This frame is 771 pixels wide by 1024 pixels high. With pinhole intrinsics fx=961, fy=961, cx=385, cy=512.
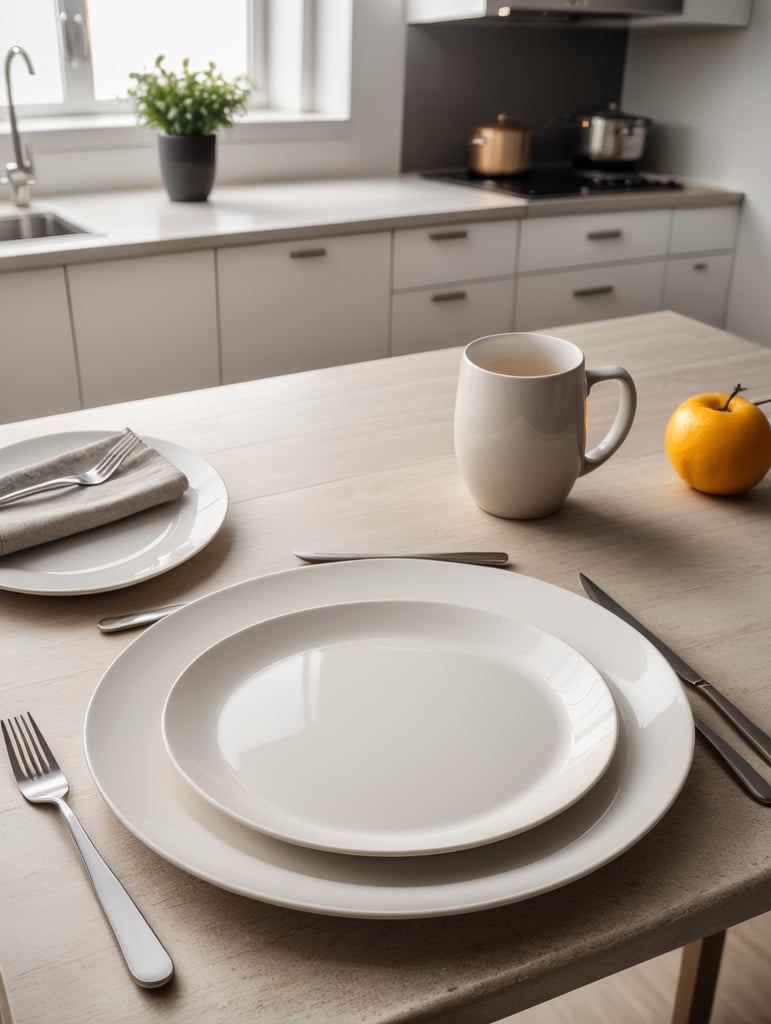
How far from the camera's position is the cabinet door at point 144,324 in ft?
6.92

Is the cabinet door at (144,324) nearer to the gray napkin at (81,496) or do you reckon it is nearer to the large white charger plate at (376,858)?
the gray napkin at (81,496)

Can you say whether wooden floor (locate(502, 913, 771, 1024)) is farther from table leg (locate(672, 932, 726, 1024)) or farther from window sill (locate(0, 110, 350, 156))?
window sill (locate(0, 110, 350, 156))

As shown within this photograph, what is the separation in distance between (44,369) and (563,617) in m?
1.72

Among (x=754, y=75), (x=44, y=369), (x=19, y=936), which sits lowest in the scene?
(x=44, y=369)

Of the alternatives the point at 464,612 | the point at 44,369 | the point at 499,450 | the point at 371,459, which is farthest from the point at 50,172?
the point at 464,612

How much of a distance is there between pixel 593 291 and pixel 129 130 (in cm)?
141

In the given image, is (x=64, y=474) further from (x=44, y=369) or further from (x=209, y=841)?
(x=44, y=369)

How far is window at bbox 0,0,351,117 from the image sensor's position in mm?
2688

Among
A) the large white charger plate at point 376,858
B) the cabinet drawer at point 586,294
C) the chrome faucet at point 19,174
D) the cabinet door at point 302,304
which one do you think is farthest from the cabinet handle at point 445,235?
the large white charger plate at point 376,858

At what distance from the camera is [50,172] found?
2.63 m

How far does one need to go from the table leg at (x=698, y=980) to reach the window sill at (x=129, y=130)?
7.94ft

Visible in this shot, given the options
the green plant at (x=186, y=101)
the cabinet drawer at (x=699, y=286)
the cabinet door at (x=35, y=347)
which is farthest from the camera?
the cabinet drawer at (x=699, y=286)

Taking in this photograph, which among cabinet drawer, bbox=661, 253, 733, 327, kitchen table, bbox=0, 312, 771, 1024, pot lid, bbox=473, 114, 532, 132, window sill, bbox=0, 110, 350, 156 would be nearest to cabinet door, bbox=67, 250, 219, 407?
window sill, bbox=0, 110, 350, 156

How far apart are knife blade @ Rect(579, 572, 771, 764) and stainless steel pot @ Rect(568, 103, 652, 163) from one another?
2.67 meters
